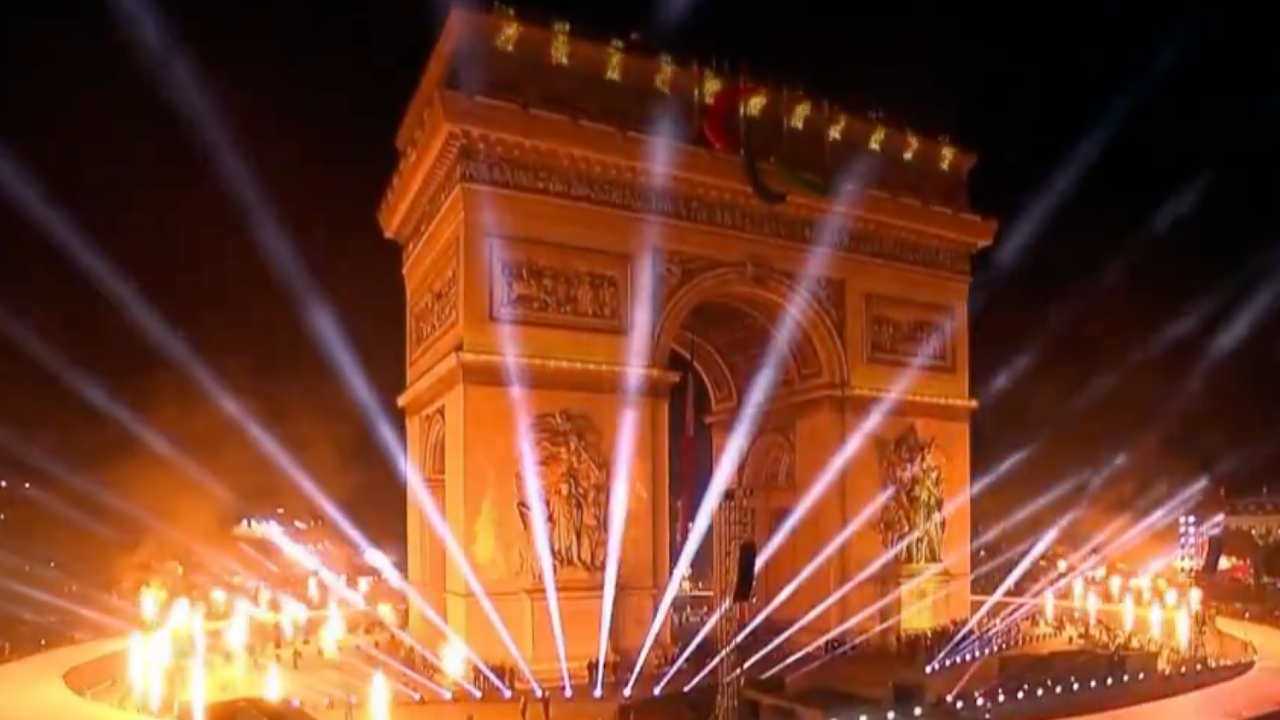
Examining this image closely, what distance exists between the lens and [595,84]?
18891 mm

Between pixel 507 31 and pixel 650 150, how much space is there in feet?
9.58

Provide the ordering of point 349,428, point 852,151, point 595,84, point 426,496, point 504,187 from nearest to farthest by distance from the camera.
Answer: point 504,187
point 595,84
point 426,496
point 852,151
point 349,428

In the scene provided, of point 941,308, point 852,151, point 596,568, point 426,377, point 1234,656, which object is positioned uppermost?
point 852,151

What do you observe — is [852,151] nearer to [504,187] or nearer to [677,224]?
[677,224]

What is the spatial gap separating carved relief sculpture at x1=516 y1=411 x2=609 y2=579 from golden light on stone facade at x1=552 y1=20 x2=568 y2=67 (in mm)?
5684

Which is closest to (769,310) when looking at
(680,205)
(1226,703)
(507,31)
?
(680,205)

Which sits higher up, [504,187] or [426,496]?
[504,187]

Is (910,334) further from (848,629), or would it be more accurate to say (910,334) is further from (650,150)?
(650,150)

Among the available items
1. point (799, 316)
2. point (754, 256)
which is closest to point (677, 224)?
point (754, 256)

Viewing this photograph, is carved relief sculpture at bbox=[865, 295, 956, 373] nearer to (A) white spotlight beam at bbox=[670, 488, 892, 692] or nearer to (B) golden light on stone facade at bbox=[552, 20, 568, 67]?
(A) white spotlight beam at bbox=[670, 488, 892, 692]

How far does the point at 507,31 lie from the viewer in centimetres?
1802

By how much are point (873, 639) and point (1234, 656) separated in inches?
225

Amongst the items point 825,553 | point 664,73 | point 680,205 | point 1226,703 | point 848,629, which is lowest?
point 1226,703

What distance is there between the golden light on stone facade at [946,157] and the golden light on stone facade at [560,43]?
842cm
